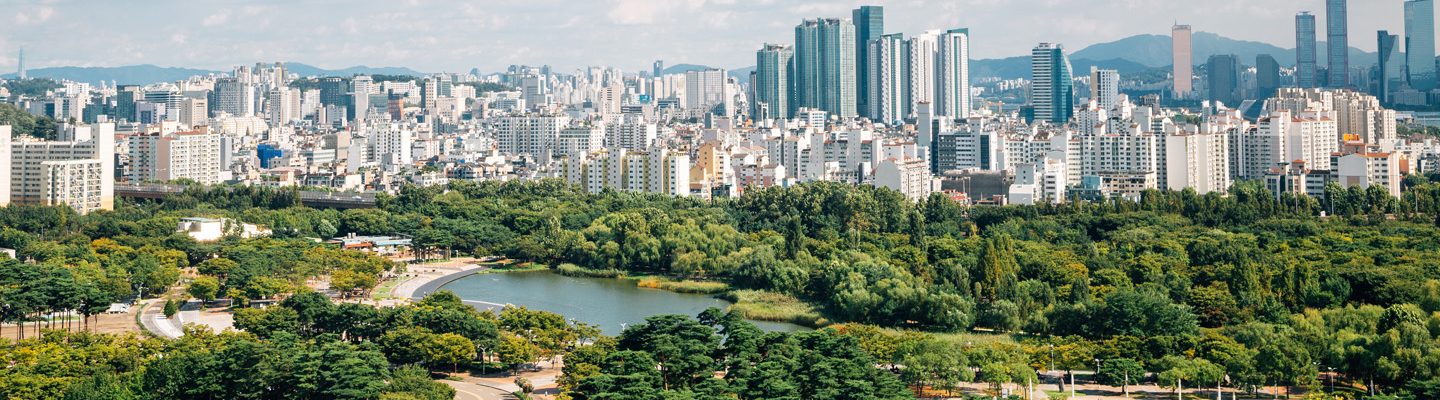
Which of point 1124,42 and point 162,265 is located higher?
point 1124,42

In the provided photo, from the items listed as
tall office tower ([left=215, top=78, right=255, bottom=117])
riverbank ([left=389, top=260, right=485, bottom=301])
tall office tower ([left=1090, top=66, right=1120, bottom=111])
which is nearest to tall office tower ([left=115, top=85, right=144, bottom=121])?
tall office tower ([left=215, top=78, right=255, bottom=117])

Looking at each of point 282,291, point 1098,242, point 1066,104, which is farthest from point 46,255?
point 1066,104

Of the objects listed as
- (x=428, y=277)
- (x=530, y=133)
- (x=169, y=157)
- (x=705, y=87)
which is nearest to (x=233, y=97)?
(x=530, y=133)


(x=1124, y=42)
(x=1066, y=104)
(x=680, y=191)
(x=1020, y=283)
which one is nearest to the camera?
(x=1020, y=283)

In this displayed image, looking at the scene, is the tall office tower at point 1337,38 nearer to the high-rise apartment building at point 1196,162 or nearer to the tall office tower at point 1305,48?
the tall office tower at point 1305,48

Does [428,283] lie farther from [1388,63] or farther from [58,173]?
[1388,63]

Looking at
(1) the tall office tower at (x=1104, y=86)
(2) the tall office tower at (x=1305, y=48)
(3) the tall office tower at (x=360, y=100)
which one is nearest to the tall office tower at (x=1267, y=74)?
(2) the tall office tower at (x=1305, y=48)

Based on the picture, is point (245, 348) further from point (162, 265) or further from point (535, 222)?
point (535, 222)
